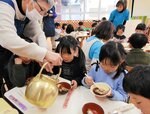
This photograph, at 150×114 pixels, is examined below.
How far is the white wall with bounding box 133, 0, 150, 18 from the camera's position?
432 centimetres

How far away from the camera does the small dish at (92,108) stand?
0.83m

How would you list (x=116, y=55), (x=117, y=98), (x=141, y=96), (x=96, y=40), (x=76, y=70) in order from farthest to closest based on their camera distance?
(x=96, y=40), (x=76, y=70), (x=116, y=55), (x=117, y=98), (x=141, y=96)

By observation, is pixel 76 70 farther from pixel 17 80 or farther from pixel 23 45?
pixel 23 45

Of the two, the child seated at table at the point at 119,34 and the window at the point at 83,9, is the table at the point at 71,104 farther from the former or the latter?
the window at the point at 83,9

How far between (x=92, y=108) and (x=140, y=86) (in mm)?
269

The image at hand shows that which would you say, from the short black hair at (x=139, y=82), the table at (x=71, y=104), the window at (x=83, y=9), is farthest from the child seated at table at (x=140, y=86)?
the window at (x=83, y=9)

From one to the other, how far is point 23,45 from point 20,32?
330 mm

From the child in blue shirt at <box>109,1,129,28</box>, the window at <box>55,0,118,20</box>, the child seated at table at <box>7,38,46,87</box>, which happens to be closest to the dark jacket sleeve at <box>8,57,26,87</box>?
the child seated at table at <box>7,38,46,87</box>

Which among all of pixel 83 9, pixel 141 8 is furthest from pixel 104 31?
pixel 83 9

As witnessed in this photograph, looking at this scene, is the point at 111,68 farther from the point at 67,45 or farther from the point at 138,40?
Result: the point at 138,40

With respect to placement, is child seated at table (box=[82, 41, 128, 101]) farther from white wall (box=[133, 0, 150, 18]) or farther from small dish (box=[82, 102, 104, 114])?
white wall (box=[133, 0, 150, 18])

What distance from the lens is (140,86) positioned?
715 mm

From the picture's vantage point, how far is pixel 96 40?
1580mm

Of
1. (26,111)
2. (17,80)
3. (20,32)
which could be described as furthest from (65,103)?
(20,32)
